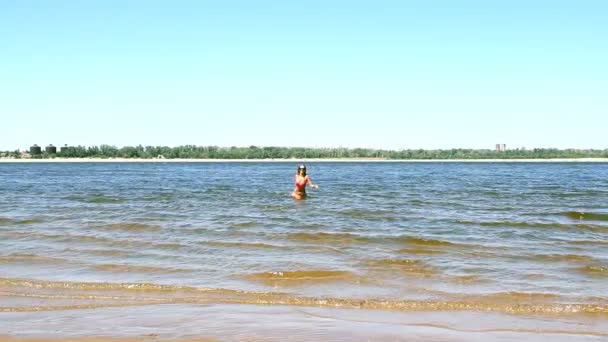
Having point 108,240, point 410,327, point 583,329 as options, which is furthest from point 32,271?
point 583,329

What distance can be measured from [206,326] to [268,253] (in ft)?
Result: 21.8

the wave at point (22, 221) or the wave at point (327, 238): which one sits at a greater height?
the wave at point (327, 238)

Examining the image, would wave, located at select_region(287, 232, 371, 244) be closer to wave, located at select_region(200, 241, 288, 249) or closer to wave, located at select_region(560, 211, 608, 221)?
wave, located at select_region(200, 241, 288, 249)

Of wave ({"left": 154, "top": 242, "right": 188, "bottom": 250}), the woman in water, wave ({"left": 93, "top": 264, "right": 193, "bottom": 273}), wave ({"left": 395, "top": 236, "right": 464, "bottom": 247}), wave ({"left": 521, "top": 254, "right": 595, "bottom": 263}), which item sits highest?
the woman in water

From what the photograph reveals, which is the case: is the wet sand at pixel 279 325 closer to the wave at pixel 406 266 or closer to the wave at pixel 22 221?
the wave at pixel 406 266

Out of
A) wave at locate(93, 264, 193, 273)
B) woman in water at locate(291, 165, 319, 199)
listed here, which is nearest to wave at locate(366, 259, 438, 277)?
wave at locate(93, 264, 193, 273)

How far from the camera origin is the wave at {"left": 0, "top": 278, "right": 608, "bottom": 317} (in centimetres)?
930

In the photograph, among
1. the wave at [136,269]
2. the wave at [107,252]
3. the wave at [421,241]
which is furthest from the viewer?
the wave at [421,241]

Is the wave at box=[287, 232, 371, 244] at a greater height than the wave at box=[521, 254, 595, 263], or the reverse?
the wave at box=[287, 232, 371, 244]

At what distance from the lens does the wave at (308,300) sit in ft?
30.5

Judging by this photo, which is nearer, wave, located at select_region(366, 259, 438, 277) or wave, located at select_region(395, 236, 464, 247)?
wave, located at select_region(366, 259, 438, 277)

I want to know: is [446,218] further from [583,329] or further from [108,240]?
[583,329]

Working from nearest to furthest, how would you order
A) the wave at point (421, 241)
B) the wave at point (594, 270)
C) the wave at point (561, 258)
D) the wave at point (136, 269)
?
the wave at point (594, 270) < the wave at point (136, 269) < the wave at point (561, 258) < the wave at point (421, 241)

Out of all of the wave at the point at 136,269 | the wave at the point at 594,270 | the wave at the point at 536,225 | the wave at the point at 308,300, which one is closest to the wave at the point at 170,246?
the wave at the point at 136,269
